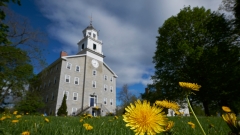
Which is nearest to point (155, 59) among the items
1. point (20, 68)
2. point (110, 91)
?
point (20, 68)

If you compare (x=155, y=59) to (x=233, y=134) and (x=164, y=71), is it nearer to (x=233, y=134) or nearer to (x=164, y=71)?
(x=164, y=71)

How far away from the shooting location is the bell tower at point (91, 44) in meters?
28.7

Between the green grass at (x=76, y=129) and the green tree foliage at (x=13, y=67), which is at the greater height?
the green tree foliage at (x=13, y=67)

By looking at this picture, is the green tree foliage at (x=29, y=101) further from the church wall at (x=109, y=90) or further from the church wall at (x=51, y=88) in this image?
the church wall at (x=109, y=90)

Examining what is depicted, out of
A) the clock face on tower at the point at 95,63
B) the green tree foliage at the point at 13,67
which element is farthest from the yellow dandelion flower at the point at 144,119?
the clock face on tower at the point at 95,63

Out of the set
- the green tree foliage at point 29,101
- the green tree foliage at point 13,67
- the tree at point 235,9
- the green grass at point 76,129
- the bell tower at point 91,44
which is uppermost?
the bell tower at point 91,44

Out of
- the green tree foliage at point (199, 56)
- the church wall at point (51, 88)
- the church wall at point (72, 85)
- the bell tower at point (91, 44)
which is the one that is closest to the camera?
the green tree foliage at point (199, 56)

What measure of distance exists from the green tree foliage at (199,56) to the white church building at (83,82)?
41.2 ft

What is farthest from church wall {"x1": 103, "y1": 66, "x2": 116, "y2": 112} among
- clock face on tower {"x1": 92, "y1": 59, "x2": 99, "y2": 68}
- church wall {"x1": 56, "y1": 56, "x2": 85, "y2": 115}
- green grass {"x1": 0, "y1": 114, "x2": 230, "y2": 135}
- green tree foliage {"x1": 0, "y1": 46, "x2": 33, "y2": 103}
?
green grass {"x1": 0, "y1": 114, "x2": 230, "y2": 135}

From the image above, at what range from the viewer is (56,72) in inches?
1055

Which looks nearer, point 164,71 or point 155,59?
point 164,71

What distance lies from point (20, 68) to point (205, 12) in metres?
19.6

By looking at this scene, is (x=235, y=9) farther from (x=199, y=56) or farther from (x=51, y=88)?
(x=51, y=88)

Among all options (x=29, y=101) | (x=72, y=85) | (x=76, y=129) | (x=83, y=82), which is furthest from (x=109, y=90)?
(x=76, y=129)
